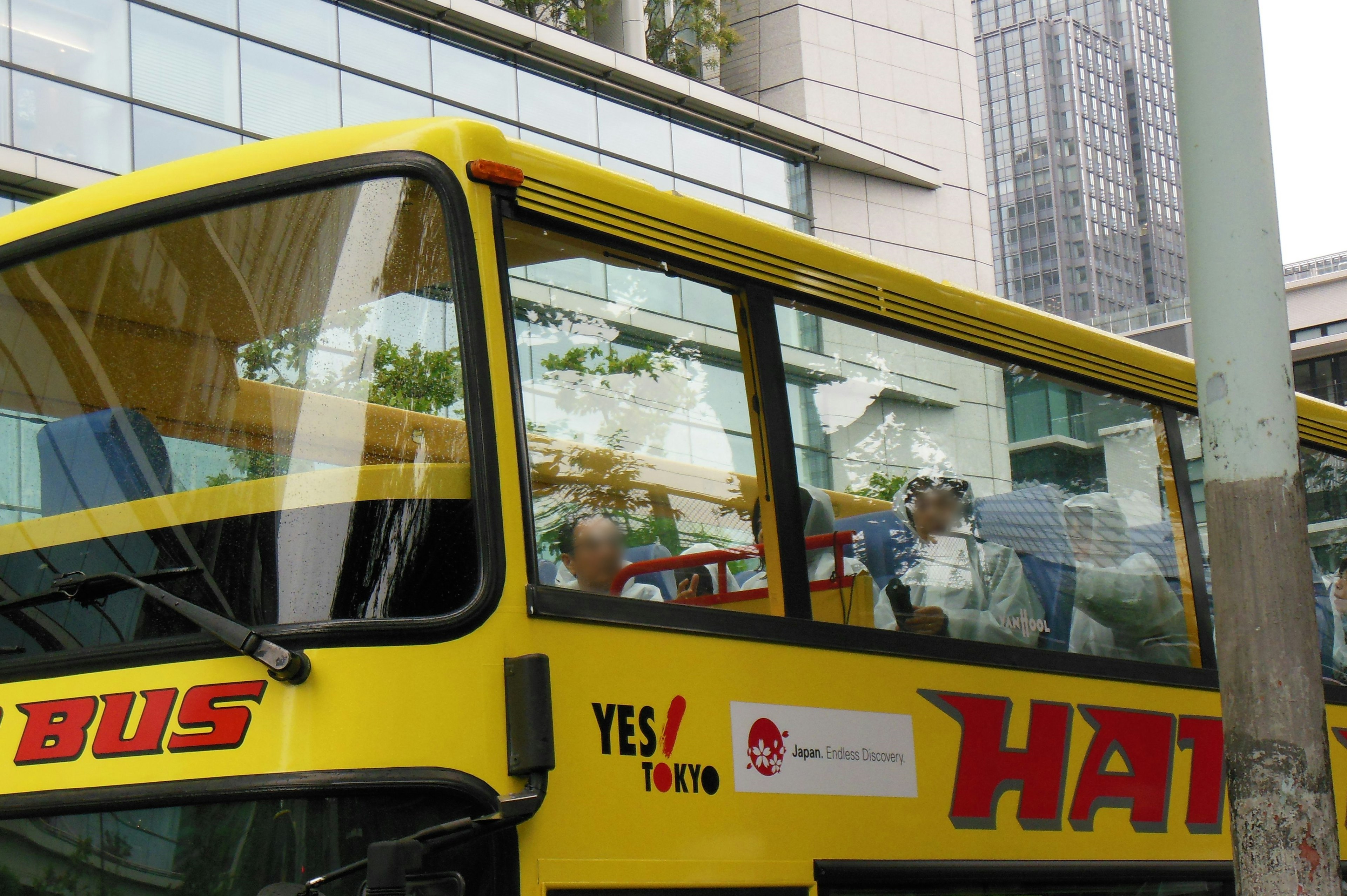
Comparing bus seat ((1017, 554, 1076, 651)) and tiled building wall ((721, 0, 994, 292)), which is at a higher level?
tiled building wall ((721, 0, 994, 292))

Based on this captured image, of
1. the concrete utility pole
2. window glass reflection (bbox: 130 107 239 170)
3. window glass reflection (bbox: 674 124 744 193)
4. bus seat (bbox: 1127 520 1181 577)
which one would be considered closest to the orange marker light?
the concrete utility pole

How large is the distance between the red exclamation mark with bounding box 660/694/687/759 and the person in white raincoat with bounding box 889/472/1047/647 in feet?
3.91

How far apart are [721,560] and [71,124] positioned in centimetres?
1619

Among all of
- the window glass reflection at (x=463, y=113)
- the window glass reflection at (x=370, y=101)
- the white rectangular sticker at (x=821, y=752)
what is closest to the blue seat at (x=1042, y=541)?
the white rectangular sticker at (x=821, y=752)

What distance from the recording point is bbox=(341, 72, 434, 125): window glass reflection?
21422 millimetres

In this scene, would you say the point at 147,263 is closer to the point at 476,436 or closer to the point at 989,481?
the point at 476,436

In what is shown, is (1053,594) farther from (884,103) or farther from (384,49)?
(884,103)

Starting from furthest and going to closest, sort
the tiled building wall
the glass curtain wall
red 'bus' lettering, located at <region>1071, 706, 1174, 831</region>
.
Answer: the tiled building wall, the glass curtain wall, red 'bus' lettering, located at <region>1071, 706, 1174, 831</region>

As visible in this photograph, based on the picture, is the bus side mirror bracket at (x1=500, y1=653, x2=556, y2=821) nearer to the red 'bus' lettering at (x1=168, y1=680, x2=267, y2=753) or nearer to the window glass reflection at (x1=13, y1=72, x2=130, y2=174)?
the red 'bus' lettering at (x1=168, y1=680, x2=267, y2=753)

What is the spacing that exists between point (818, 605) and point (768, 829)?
2.37 ft

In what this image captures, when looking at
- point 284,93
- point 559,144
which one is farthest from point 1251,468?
point 559,144

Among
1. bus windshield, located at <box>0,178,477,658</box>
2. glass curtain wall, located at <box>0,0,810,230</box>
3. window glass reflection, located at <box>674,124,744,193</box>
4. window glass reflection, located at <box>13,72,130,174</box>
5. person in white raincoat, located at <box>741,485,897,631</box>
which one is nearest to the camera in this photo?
bus windshield, located at <box>0,178,477,658</box>

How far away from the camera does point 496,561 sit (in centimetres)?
340

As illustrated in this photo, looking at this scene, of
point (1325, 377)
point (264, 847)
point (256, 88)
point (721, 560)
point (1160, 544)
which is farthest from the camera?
point (1325, 377)
